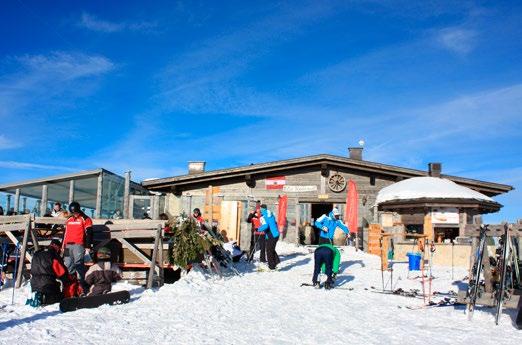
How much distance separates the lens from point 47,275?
7.80 meters

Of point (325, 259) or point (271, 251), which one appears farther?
point (271, 251)

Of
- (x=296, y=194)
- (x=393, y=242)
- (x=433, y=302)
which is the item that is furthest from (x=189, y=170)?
(x=433, y=302)

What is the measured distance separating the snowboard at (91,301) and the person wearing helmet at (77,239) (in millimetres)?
1385

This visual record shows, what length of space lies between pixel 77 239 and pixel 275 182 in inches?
552

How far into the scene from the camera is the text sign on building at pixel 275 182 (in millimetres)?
22594

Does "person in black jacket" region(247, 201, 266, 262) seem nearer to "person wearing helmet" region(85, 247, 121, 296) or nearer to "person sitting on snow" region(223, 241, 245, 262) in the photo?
"person sitting on snow" region(223, 241, 245, 262)

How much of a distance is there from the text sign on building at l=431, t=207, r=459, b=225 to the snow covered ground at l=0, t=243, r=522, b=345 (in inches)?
307

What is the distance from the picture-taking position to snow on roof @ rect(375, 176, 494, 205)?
17.6 m

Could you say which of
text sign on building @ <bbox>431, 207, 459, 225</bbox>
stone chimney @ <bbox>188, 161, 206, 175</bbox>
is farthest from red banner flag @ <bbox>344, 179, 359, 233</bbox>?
stone chimney @ <bbox>188, 161, 206, 175</bbox>

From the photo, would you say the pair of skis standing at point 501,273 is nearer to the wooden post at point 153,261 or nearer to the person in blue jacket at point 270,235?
the wooden post at point 153,261

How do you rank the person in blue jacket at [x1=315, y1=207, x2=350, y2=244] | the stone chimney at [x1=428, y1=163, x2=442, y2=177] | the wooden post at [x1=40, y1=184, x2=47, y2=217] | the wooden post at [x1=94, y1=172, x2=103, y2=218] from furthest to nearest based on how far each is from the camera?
1. the stone chimney at [x1=428, y1=163, x2=442, y2=177]
2. the wooden post at [x1=94, y1=172, x2=103, y2=218]
3. the wooden post at [x1=40, y1=184, x2=47, y2=217]
4. the person in blue jacket at [x1=315, y1=207, x2=350, y2=244]

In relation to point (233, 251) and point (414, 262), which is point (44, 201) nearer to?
point (233, 251)

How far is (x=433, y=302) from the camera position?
8.77 meters

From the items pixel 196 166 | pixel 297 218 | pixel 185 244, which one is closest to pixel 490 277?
pixel 185 244
